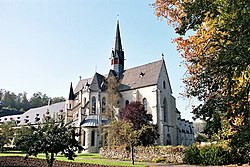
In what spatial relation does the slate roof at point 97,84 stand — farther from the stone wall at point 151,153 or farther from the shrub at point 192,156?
the shrub at point 192,156

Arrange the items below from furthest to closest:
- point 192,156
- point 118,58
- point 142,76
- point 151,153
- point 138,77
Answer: point 118,58
point 138,77
point 142,76
point 151,153
point 192,156

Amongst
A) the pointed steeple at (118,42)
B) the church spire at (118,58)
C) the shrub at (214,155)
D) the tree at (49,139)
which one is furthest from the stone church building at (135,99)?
the tree at (49,139)

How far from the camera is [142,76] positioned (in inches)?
1884

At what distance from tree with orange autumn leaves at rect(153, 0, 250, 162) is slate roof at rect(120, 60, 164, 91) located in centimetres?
3317

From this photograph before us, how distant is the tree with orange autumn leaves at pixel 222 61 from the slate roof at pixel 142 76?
33.2 meters

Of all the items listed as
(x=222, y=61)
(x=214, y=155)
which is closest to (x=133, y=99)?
(x=214, y=155)

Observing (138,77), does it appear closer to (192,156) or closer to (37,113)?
(192,156)

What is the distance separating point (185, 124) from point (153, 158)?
43.8 m

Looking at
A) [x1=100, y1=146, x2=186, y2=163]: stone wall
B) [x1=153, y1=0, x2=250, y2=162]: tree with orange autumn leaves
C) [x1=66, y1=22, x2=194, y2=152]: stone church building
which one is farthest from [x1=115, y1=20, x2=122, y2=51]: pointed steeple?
[x1=153, y1=0, x2=250, y2=162]: tree with orange autumn leaves

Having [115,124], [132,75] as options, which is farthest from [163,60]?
[115,124]

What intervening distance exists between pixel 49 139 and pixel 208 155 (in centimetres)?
1517

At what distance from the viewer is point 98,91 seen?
Result: 154 ft

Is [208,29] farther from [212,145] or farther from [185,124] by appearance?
[185,124]

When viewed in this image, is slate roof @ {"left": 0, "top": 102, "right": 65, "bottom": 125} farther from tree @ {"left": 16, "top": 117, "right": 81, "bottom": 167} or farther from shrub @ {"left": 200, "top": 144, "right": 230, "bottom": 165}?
tree @ {"left": 16, "top": 117, "right": 81, "bottom": 167}
